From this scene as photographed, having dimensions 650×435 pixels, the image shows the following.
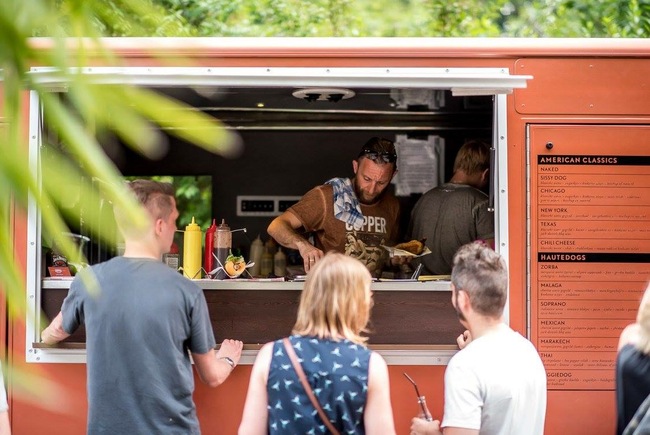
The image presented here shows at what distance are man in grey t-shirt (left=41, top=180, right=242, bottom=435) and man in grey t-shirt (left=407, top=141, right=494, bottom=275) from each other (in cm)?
191

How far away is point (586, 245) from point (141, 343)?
2075 millimetres

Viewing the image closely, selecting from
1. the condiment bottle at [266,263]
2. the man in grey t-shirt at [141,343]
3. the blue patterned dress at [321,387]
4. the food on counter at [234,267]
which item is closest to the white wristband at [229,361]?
the man in grey t-shirt at [141,343]

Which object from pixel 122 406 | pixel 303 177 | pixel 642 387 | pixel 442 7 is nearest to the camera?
pixel 642 387

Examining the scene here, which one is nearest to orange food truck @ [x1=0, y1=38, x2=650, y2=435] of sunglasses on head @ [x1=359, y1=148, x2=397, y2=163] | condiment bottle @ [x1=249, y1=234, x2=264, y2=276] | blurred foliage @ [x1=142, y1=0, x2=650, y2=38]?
sunglasses on head @ [x1=359, y1=148, x2=397, y2=163]

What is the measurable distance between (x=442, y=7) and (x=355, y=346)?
34.9 feet

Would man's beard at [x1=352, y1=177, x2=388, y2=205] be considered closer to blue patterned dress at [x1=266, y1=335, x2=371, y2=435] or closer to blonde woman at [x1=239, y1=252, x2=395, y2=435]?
blonde woman at [x1=239, y1=252, x2=395, y2=435]

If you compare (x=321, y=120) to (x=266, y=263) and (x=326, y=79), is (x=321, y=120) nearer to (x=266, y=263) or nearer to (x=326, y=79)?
(x=266, y=263)

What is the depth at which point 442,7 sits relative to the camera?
42.2 feet

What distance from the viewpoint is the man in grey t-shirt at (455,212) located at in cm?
492

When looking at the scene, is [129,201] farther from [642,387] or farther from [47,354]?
[47,354]

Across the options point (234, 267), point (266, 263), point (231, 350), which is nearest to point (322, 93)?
point (234, 267)

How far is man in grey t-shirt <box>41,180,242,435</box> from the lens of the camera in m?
3.40

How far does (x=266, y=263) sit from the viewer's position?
6.94m

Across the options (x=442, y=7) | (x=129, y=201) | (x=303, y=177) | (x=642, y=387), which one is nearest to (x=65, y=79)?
(x=129, y=201)
